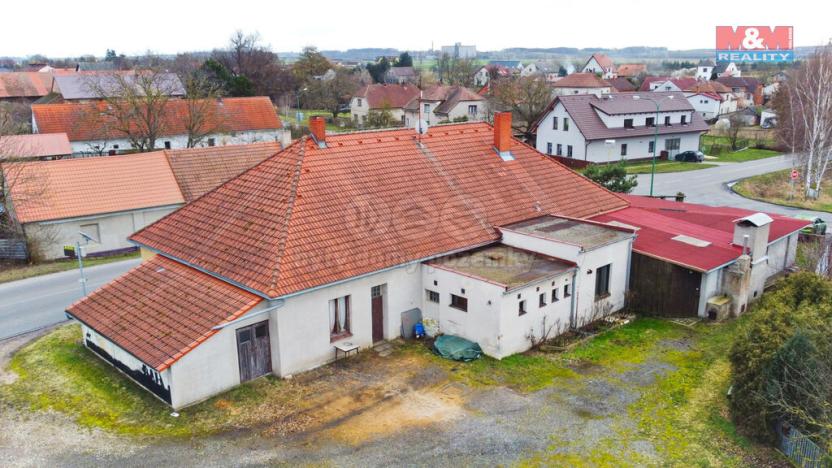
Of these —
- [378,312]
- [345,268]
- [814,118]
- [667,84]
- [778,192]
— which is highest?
[667,84]

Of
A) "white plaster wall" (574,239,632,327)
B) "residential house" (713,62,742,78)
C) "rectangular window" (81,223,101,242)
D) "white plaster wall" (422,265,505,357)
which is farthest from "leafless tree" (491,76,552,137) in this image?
"residential house" (713,62,742,78)

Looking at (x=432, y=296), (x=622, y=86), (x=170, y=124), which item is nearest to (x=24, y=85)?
(x=170, y=124)

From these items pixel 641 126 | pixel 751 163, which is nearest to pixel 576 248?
pixel 641 126

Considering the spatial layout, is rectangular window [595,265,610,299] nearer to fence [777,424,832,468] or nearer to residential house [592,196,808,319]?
residential house [592,196,808,319]

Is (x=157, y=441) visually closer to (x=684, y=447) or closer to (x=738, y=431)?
(x=684, y=447)

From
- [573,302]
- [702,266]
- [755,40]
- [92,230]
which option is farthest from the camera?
[755,40]

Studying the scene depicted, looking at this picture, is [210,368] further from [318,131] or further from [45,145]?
[45,145]
